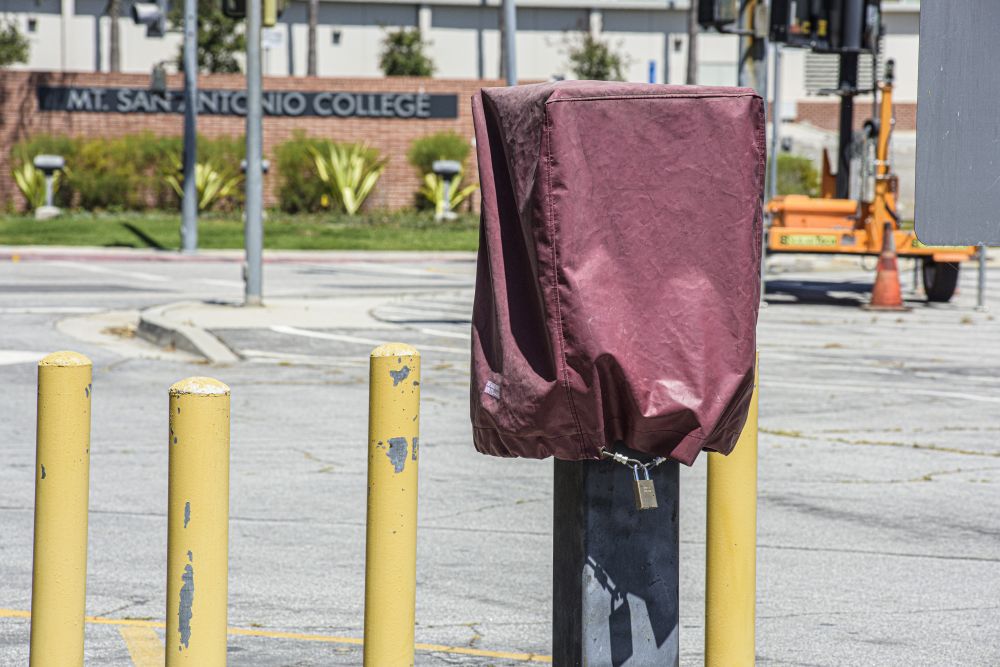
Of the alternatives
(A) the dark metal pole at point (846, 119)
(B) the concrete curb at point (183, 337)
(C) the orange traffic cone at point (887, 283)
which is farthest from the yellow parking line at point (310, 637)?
(A) the dark metal pole at point (846, 119)

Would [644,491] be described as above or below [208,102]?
below

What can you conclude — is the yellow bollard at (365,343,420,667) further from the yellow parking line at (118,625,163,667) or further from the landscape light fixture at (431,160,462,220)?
the landscape light fixture at (431,160,462,220)

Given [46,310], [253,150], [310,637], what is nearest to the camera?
[310,637]

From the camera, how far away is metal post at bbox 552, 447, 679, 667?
3223mm

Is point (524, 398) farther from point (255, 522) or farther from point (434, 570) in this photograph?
point (255, 522)

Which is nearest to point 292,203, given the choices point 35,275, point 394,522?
point 35,275

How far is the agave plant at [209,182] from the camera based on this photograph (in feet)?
111

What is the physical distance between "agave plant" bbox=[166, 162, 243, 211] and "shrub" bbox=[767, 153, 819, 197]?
51.0ft

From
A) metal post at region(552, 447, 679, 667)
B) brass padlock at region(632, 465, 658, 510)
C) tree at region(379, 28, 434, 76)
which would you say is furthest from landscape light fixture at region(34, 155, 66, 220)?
brass padlock at region(632, 465, 658, 510)

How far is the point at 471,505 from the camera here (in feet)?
23.0

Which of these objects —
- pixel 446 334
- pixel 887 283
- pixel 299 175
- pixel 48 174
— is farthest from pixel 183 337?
pixel 299 175

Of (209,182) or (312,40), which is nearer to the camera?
(209,182)

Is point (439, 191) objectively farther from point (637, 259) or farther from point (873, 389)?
point (637, 259)

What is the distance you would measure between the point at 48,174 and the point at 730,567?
30939mm
